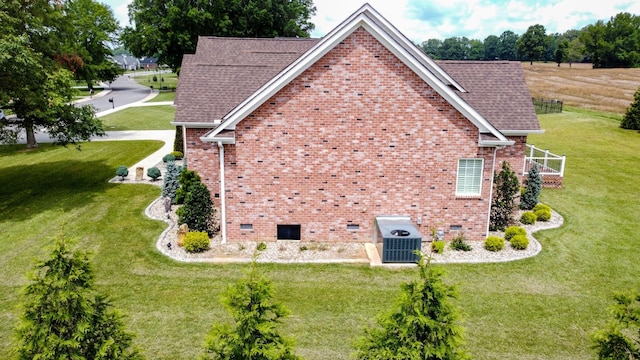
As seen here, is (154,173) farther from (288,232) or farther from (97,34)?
(97,34)

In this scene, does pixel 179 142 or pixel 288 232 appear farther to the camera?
pixel 179 142

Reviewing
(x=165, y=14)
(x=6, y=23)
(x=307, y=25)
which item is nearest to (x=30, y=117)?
(x=6, y=23)

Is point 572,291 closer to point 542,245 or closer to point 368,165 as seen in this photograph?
point 542,245

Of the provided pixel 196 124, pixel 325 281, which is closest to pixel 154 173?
pixel 196 124

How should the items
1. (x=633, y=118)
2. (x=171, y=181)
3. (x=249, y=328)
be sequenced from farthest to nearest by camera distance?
(x=633, y=118), (x=171, y=181), (x=249, y=328)

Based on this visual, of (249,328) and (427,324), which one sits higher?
(427,324)
